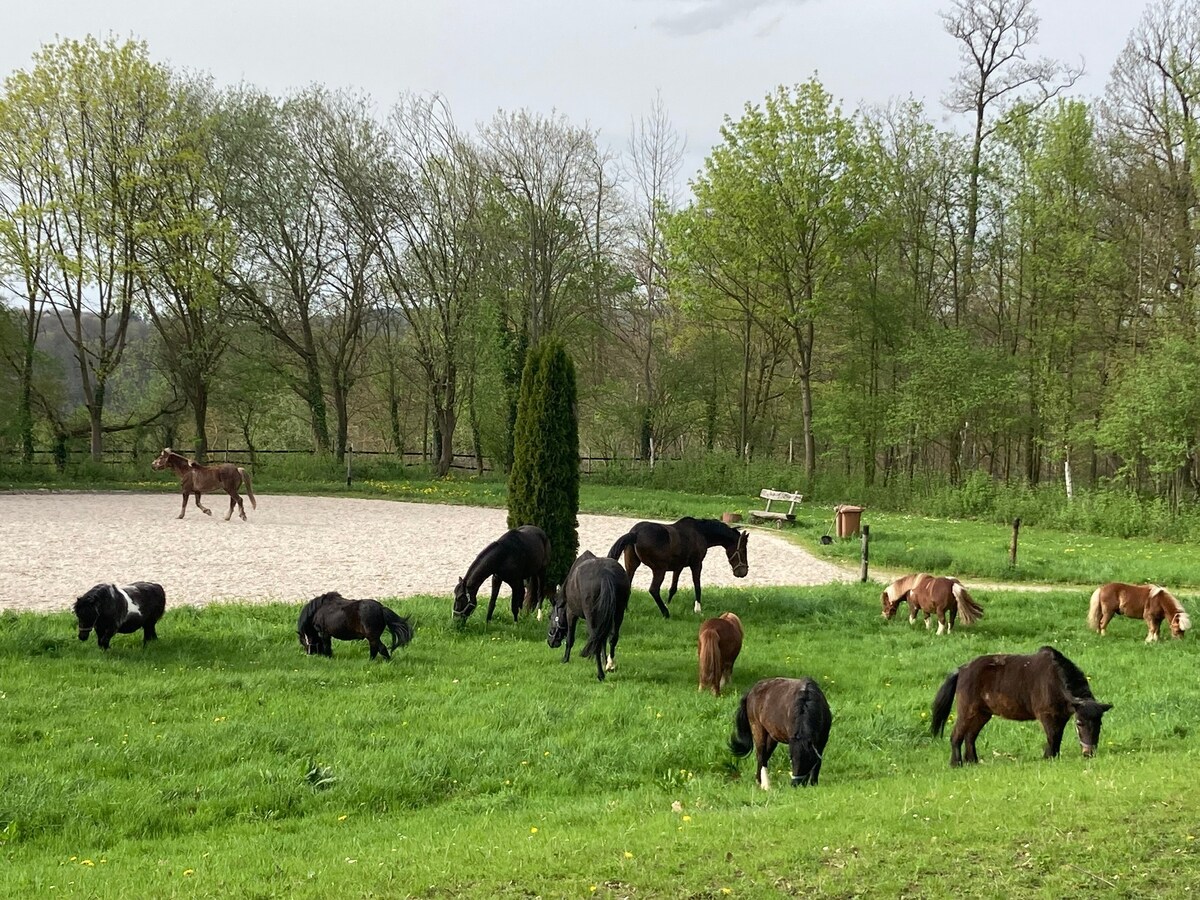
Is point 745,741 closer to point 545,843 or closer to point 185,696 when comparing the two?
point 545,843

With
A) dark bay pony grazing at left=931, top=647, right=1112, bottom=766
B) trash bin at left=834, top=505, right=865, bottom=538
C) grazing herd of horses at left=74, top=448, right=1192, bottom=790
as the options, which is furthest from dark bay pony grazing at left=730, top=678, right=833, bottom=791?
trash bin at left=834, top=505, right=865, bottom=538

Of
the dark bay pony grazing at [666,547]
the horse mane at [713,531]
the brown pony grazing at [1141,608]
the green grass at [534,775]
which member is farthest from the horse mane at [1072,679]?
the horse mane at [713,531]

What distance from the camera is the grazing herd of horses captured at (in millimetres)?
6028

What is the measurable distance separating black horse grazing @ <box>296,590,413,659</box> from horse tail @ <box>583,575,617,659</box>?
229cm

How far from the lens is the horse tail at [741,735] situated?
6406 mm

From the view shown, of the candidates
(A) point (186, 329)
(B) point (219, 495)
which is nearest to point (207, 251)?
(A) point (186, 329)

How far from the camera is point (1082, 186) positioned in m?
29.5

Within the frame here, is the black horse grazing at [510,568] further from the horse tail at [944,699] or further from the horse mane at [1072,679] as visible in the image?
the horse mane at [1072,679]

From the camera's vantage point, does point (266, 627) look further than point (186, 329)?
No

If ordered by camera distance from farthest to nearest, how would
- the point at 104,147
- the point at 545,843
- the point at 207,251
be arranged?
the point at 207,251 < the point at 104,147 < the point at 545,843

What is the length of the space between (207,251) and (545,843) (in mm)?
37382

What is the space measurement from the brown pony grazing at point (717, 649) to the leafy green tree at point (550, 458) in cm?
513

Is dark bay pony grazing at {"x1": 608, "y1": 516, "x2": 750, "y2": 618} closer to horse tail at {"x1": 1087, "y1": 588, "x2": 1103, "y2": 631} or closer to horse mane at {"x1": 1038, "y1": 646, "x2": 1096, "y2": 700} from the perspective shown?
horse tail at {"x1": 1087, "y1": 588, "x2": 1103, "y2": 631}

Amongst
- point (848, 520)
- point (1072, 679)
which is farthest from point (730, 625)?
point (848, 520)
